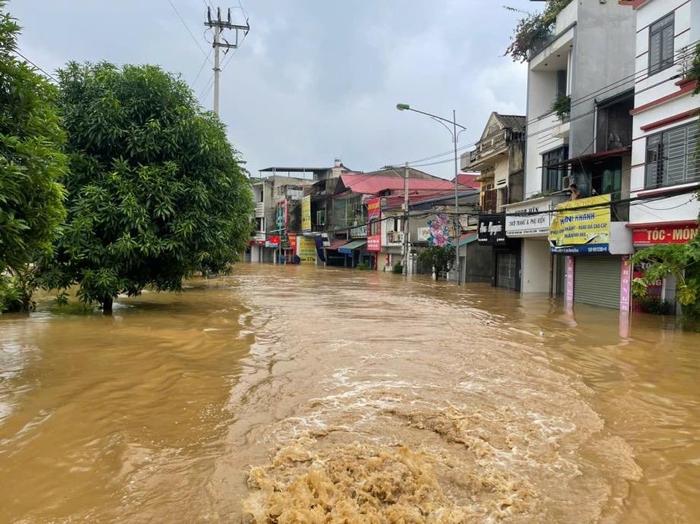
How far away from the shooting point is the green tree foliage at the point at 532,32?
23984mm

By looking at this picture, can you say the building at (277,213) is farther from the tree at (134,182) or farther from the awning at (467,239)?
the tree at (134,182)

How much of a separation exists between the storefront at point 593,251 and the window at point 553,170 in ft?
5.68

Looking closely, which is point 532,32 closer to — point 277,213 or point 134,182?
point 134,182

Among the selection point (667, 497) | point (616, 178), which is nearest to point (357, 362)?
point (667, 497)

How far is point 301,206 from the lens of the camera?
62.9m

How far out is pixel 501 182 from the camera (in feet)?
92.9

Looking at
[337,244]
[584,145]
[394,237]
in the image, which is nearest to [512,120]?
[584,145]

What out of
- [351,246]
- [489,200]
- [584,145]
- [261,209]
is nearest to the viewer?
[584,145]

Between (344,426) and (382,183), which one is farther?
(382,183)

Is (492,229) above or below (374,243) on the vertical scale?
above

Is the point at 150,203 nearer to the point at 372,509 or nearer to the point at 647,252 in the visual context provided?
the point at 372,509

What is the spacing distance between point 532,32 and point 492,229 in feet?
30.0

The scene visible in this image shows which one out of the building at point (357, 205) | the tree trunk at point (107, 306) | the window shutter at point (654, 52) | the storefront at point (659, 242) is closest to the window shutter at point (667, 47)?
the window shutter at point (654, 52)

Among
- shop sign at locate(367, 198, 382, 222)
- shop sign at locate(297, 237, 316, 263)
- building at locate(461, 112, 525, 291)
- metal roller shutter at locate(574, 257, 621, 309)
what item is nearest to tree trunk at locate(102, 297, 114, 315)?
metal roller shutter at locate(574, 257, 621, 309)
